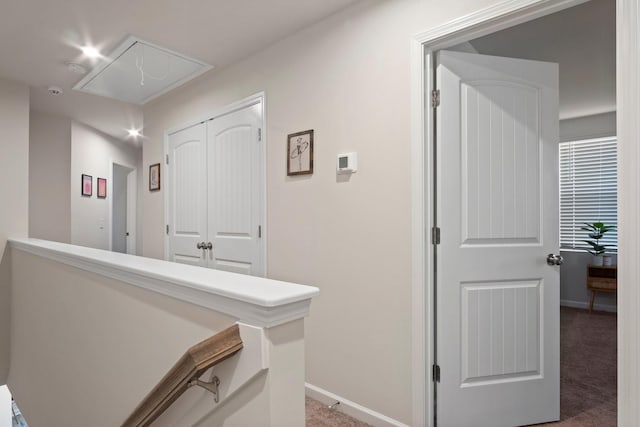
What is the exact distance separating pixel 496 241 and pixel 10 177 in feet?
13.2

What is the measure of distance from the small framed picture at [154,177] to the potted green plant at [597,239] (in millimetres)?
5149

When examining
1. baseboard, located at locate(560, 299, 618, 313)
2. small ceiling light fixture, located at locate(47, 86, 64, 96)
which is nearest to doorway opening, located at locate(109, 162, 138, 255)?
small ceiling light fixture, located at locate(47, 86, 64, 96)

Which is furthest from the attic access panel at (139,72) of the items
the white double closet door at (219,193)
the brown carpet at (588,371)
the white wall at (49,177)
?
the brown carpet at (588,371)

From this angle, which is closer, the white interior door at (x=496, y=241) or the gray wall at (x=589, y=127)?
the white interior door at (x=496, y=241)

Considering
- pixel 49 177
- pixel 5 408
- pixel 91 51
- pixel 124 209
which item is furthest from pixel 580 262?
pixel 5 408

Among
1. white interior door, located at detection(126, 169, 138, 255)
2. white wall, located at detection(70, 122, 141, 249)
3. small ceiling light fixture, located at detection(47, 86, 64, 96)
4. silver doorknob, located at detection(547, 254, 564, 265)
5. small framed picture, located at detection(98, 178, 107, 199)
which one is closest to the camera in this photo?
silver doorknob, located at detection(547, 254, 564, 265)

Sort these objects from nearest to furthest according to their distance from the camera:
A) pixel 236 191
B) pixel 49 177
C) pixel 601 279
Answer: pixel 236 191, pixel 601 279, pixel 49 177

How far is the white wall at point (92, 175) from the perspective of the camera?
15.7ft

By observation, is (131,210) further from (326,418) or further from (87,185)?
(326,418)

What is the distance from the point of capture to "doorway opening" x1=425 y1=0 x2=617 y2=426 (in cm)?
223

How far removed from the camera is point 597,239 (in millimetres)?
4621

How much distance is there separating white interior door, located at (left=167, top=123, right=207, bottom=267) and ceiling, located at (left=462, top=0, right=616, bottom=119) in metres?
2.38

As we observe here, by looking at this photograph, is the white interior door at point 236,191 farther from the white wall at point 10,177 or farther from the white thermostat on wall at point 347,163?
the white wall at point 10,177

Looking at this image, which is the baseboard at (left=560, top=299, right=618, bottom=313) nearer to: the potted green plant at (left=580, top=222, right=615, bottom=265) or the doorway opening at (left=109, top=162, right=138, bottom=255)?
the potted green plant at (left=580, top=222, right=615, bottom=265)
